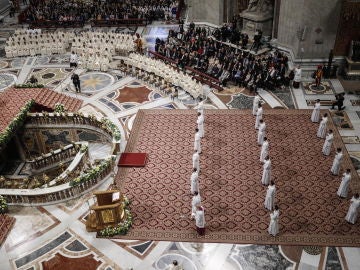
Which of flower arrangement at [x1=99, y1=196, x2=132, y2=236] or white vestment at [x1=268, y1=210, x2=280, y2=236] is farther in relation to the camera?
flower arrangement at [x1=99, y1=196, x2=132, y2=236]

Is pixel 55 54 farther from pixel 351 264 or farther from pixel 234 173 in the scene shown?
pixel 351 264

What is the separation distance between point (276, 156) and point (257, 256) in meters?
4.48

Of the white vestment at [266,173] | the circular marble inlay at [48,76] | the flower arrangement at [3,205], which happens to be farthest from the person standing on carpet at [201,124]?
the circular marble inlay at [48,76]

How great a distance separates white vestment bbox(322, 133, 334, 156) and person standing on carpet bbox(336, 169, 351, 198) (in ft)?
6.52

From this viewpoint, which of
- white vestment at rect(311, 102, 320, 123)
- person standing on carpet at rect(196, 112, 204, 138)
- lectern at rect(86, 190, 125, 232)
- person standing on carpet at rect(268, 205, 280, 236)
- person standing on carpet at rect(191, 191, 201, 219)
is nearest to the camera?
person standing on carpet at rect(268, 205, 280, 236)

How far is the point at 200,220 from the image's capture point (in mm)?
10422

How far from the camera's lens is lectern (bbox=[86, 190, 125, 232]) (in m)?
10.6

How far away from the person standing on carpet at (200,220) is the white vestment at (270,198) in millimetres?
2026

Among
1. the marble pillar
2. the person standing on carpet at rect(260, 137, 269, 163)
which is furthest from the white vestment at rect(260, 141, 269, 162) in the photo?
the marble pillar

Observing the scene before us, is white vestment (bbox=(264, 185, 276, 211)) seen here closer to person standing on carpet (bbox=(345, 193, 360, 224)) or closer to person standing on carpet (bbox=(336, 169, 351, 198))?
person standing on carpet (bbox=(345, 193, 360, 224))

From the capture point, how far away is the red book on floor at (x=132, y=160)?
13.5 m

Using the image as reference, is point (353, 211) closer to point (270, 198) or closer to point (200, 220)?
point (270, 198)

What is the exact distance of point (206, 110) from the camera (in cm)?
1680

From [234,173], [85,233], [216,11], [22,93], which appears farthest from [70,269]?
[216,11]
